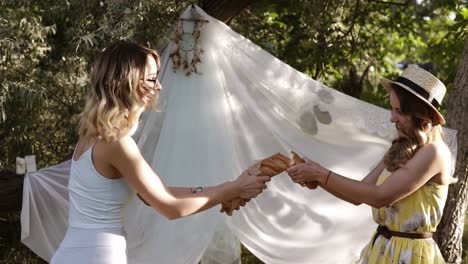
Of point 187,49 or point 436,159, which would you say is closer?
point 436,159

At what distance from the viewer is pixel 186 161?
4055 mm

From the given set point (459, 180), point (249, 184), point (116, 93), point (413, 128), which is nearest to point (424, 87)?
point (413, 128)

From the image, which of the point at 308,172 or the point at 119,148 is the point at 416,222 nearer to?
the point at 308,172

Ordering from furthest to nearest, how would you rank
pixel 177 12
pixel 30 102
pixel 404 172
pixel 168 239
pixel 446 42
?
pixel 446 42
pixel 30 102
pixel 177 12
pixel 168 239
pixel 404 172

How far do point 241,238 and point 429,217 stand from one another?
1614 millimetres

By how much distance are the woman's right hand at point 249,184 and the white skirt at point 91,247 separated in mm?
661

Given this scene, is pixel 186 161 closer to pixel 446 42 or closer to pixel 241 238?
pixel 241 238

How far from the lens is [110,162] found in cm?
227

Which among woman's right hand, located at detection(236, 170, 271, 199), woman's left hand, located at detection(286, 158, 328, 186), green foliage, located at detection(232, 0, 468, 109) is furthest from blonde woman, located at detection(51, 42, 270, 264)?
green foliage, located at detection(232, 0, 468, 109)

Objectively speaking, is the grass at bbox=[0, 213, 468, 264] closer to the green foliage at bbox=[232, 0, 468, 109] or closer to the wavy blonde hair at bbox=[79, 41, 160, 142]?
the green foliage at bbox=[232, 0, 468, 109]

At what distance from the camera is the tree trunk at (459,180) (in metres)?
4.39

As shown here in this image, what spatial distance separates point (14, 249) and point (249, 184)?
309 cm

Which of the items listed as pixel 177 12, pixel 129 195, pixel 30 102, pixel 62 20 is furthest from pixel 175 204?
pixel 62 20

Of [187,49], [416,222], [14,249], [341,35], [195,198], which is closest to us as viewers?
[195,198]
